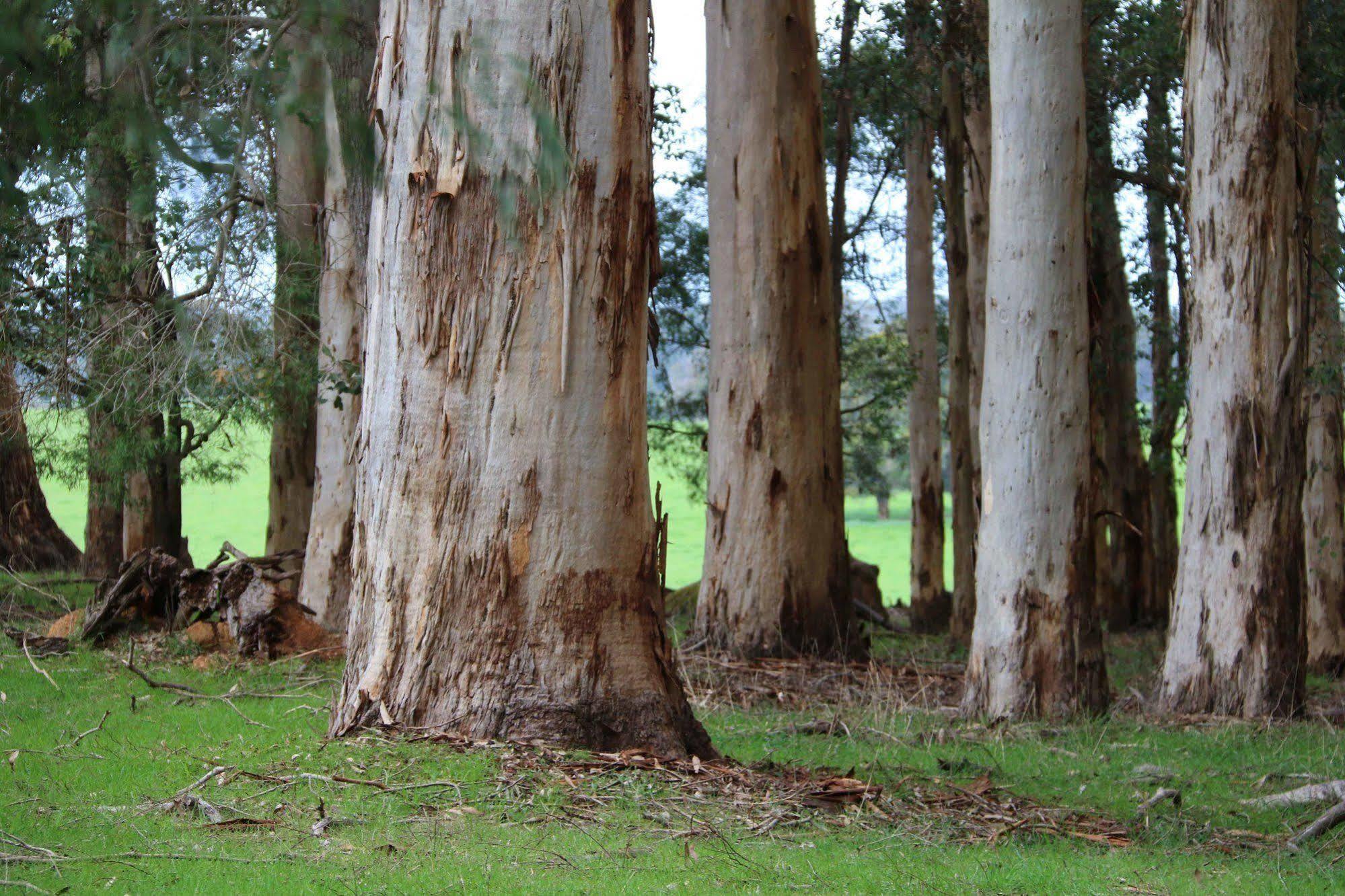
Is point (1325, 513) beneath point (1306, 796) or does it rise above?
above

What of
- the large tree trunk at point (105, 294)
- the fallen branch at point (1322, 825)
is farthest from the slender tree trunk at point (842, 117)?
the fallen branch at point (1322, 825)

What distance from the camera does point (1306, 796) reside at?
614 cm

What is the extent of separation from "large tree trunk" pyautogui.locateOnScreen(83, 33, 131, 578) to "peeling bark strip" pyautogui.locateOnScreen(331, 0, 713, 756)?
4.40ft

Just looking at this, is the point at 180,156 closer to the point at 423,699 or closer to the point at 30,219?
the point at 423,699

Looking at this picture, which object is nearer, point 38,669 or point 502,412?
point 502,412

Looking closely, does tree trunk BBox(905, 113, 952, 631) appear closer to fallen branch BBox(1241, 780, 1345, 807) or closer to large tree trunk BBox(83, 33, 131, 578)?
large tree trunk BBox(83, 33, 131, 578)

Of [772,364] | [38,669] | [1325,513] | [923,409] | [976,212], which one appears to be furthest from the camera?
[923,409]

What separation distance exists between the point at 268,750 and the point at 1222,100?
309 inches

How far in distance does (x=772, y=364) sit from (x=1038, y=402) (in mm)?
3274

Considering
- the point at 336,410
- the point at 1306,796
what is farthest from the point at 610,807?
the point at 336,410

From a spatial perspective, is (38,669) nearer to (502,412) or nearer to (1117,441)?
(502,412)

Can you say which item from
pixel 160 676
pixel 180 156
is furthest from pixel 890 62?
pixel 180 156

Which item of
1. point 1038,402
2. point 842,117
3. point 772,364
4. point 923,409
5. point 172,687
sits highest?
point 842,117

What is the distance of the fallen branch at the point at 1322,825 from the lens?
5285mm
